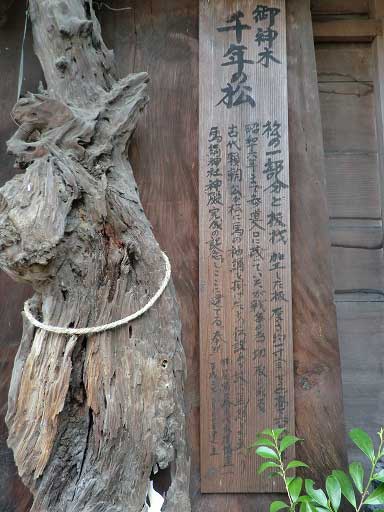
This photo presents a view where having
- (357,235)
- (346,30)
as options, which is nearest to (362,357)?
(357,235)

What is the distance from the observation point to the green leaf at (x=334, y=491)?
89cm

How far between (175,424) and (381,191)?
1074mm

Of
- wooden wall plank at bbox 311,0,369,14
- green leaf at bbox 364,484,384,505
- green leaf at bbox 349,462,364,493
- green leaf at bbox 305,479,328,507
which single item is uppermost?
wooden wall plank at bbox 311,0,369,14

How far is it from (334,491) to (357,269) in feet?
2.58

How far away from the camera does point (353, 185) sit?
156 cm

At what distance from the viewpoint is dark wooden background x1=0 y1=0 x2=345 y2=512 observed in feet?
4.15

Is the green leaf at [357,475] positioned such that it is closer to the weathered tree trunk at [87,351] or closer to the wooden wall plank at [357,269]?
the weathered tree trunk at [87,351]

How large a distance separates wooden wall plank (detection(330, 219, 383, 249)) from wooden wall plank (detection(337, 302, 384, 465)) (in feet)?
0.64

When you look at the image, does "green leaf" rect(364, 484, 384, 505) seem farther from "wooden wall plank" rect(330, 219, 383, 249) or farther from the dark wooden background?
"wooden wall plank" rect(330, 219, 383, 249)

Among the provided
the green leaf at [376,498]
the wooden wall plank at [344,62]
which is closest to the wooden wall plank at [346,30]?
the wooden wall plank at [344,62]

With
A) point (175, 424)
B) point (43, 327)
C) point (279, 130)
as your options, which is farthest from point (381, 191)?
point (43, 327)

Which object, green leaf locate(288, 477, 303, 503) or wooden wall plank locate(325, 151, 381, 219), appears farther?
wooden wall plank locate(325, 151, 381, 219)

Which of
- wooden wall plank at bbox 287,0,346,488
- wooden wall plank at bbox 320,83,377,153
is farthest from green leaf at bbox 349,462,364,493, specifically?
wooden wall plank at bbox 320,83,377,153

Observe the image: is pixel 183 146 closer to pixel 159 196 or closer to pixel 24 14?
pixel 159 196
